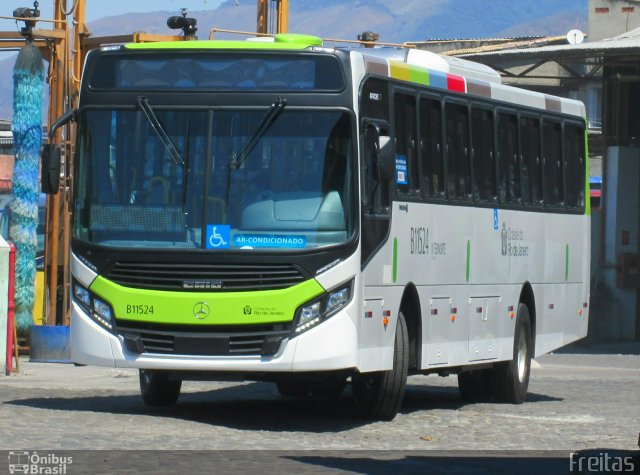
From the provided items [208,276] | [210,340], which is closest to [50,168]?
[208,276]

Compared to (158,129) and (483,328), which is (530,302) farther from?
(158,129)

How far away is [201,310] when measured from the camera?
14406 mm

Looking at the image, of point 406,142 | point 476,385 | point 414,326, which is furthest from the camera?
point 476,385

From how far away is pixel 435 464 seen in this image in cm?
1222

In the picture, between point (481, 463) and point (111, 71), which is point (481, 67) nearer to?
point (111, 71)

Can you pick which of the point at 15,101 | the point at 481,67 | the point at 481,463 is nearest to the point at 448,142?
the point at 481,67

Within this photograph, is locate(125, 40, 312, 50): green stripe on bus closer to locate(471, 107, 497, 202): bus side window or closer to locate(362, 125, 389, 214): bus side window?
locate(362, 125, 389, 214): bus side window

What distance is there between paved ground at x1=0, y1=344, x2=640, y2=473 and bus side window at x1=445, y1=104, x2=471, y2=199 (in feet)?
7.12

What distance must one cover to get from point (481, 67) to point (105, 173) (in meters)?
5.53

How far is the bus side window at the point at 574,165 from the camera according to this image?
829 inches

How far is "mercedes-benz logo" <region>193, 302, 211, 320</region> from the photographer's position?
14406 millimetres

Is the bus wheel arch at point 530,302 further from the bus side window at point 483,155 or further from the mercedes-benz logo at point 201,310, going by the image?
the mercedes-benz logo at point 201,310

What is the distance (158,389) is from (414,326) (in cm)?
242

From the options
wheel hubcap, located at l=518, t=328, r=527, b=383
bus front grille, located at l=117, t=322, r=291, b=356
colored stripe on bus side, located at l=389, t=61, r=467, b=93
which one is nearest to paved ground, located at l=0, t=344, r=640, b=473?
wheel hubcap, located at l=518, t=328, r=527, b=383
